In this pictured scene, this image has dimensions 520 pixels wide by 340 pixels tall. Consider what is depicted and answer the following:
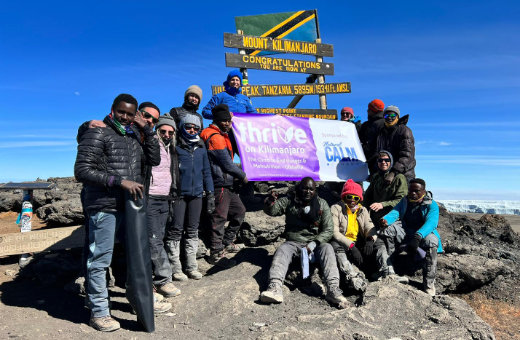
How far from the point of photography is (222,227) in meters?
5.68

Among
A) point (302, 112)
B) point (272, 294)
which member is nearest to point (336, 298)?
point (272, 294)

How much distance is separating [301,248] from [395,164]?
8.32ft

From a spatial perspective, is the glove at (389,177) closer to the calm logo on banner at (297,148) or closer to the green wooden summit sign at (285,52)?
the calm logo on banner at (297,148)

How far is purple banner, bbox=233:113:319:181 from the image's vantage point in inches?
258

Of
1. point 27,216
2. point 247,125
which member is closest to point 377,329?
point 247,125

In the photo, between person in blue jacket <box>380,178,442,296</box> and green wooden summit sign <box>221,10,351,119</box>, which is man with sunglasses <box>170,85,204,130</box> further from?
person in blue jacket <box>380,178,442,296</box>

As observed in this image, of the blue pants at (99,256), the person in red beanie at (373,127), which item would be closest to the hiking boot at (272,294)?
the blue pants at (99,256)

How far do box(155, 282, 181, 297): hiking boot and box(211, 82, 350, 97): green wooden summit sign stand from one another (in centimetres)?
528

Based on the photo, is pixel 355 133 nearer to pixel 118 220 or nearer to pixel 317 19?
pixel 317 19

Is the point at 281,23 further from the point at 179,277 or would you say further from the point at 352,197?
the point at 179,277

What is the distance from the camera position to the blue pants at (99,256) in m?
3.63

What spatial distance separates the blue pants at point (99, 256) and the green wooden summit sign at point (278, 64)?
5.88 meters

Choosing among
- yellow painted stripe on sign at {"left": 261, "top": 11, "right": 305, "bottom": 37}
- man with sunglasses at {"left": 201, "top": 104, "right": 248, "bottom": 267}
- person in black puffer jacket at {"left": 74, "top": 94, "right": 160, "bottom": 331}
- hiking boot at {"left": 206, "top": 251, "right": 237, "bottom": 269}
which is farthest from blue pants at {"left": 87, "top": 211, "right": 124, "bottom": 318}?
yellow painted stripe on sign at {"left": 261, "top": 11, "right": 305, "bottom": 37}

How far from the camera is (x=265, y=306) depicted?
14.8ft
